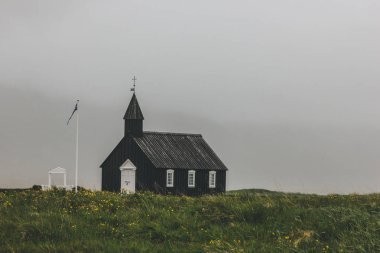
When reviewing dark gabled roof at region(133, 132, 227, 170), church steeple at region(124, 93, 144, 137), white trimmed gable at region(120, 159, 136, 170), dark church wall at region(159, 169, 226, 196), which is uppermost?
church steeple at region(124, 93, 144, 137)

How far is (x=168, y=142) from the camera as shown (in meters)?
50.9

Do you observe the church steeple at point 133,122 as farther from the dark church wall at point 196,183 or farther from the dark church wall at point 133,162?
the dark church wall at point 196,183

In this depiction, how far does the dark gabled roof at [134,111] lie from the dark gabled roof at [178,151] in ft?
5.71

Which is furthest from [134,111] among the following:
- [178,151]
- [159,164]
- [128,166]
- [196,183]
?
[196,183]

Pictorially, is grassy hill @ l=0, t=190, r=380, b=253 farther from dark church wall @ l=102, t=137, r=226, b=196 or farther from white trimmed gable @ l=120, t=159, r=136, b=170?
white trimmed gable @ l=120, t=159, r=136, b=170

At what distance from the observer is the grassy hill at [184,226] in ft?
44.3

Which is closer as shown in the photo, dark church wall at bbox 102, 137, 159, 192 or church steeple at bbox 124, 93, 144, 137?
dark church wall at bbox 102, 137, 159, 192

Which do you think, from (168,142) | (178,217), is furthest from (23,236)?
(168,142)

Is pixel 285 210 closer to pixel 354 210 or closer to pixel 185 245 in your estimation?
pixel 354 210

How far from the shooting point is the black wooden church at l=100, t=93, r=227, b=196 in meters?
48.4

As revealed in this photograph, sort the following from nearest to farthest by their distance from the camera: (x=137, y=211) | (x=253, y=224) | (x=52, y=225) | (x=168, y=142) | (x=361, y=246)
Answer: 1. (x=361, y=246)
2. (x=52, y=225)
3. (x=253, y=224)
4. (x=137, y=211)
5. (x=168, y=142)

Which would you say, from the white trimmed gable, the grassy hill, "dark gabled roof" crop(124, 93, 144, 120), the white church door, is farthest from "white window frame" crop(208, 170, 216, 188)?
the grassy hill

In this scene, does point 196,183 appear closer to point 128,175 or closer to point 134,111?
point 128,175

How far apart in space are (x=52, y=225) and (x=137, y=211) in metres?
2.98
